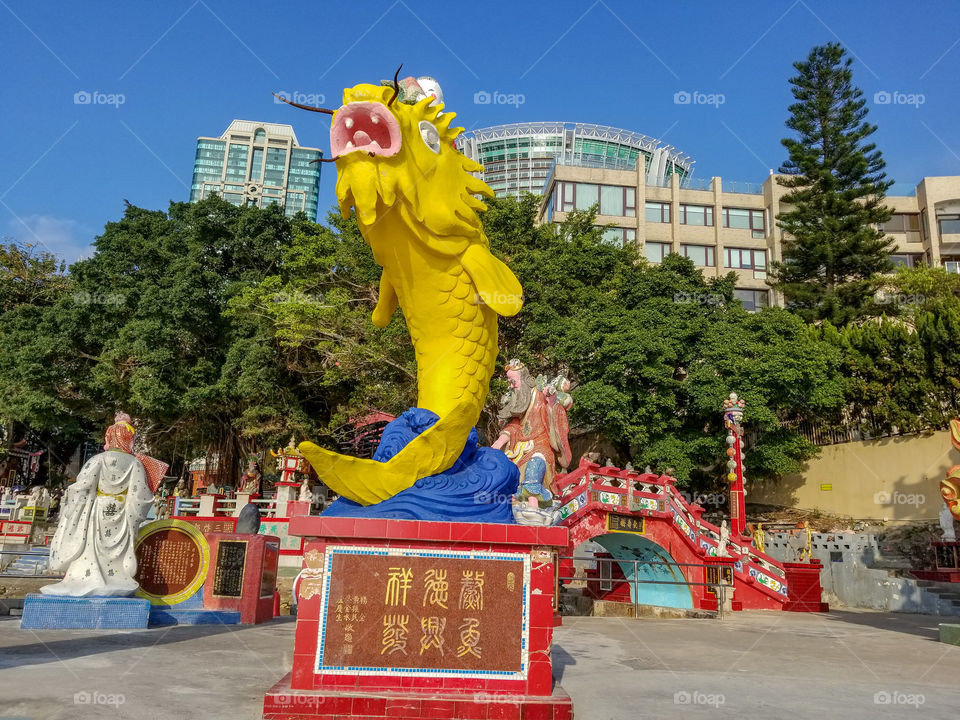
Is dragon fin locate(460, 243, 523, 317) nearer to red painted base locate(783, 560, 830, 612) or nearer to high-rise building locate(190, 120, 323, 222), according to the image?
red painted base locate(783, 560, 830, 612)

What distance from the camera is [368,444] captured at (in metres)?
23.0

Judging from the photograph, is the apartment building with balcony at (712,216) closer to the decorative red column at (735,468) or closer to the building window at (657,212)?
the building window at (657,212)

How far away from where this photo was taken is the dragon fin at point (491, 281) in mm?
5234

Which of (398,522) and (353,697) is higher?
(398,522)

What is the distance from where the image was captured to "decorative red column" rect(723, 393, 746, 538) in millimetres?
14984

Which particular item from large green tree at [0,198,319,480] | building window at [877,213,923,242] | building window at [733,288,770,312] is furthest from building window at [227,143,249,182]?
building window at [877,213,923,242]

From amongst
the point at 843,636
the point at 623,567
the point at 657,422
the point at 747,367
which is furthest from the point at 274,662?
the point at 747,367

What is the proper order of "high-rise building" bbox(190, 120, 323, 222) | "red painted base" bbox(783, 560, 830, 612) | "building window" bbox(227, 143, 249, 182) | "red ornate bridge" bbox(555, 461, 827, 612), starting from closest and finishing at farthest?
"red ornate bridge" bbox(555, 461, 827, 612) → "red painted base" bbox(783, 560, 830, 612) → "high-rise building" bbox(190, 120, 323, 222) → "building window" bbox(227, 143, 249, 182)

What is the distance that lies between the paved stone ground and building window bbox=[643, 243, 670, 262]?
25065mm

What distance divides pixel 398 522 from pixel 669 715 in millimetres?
2047

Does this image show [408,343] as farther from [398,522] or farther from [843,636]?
[398,522]

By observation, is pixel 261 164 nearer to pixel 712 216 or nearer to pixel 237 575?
pixel 712 216

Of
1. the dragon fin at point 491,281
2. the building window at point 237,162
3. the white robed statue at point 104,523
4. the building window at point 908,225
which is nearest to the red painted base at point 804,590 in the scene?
the dragon fin at point 491,281

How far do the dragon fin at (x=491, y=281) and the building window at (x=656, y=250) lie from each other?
92.9 ft
